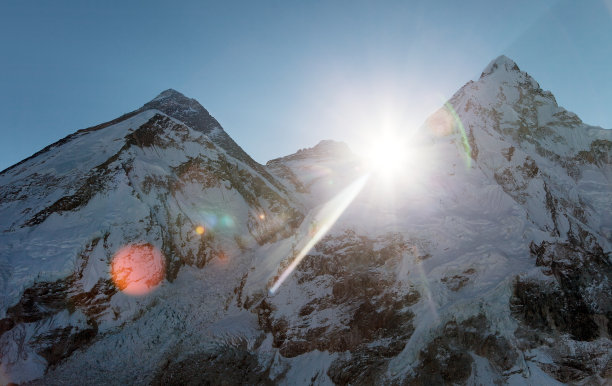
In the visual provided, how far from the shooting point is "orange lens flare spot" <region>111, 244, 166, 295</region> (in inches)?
1093

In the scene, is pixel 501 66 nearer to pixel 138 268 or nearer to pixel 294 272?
pixel 294 272

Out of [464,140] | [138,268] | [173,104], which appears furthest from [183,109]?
[464,140]

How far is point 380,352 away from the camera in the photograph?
21.2 meters

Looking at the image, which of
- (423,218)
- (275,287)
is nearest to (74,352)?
(275,287)

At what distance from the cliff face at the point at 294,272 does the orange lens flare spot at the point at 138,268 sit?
Answer: 12 centimetres

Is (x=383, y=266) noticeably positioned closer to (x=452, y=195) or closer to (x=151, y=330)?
(x=452, y=195)

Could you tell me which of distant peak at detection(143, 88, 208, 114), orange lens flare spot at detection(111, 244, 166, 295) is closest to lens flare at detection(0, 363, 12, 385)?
orange lens flare spot at detection(111, 244, 166, 295)

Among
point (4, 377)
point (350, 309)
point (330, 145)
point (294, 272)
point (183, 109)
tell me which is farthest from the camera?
point (330, 145)

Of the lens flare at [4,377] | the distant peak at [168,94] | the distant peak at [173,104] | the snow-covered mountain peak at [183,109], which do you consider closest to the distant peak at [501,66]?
the snow-covered mountain peak at [183,109]

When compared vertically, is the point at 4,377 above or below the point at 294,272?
above

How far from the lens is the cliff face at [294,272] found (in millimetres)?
20688

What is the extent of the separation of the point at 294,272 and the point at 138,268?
44.3ft

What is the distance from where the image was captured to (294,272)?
2728 cm

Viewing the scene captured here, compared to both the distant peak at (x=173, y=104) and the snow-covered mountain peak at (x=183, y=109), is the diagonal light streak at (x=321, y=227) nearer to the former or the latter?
the snow-covered mountain peak at (x=183, y=109)
